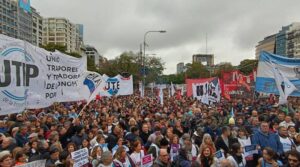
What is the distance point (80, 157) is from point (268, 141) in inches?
141

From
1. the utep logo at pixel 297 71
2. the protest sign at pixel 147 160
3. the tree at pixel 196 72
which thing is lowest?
the protest sign at pixel 147 160

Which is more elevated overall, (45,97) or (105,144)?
(45,97)

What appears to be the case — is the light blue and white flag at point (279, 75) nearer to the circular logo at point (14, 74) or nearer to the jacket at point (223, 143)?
the jacket at point (223, 143)

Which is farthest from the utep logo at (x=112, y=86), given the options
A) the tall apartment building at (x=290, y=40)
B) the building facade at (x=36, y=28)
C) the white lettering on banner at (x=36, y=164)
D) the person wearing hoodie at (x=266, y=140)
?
the tall apartment building at (x=290, y=40)

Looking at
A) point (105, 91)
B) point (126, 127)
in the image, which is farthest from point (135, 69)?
point (126, 127)

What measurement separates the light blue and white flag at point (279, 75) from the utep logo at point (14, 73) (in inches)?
230

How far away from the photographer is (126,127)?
10594mm

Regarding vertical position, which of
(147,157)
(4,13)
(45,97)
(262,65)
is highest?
(4,13)

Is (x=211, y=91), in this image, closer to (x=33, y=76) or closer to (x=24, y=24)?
(x=33, y=76)

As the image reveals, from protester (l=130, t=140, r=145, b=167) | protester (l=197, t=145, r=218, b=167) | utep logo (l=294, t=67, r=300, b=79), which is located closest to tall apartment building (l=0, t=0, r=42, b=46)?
utep logo (l=294, t=67, r=300, b=79)

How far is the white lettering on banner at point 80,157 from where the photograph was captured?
20.5 ft

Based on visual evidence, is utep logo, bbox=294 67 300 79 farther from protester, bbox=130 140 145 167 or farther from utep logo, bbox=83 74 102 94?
utep logo, bbox=83 74 102 94

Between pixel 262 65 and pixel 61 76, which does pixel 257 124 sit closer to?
pixel 262 65

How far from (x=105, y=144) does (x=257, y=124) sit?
13.3 ft
